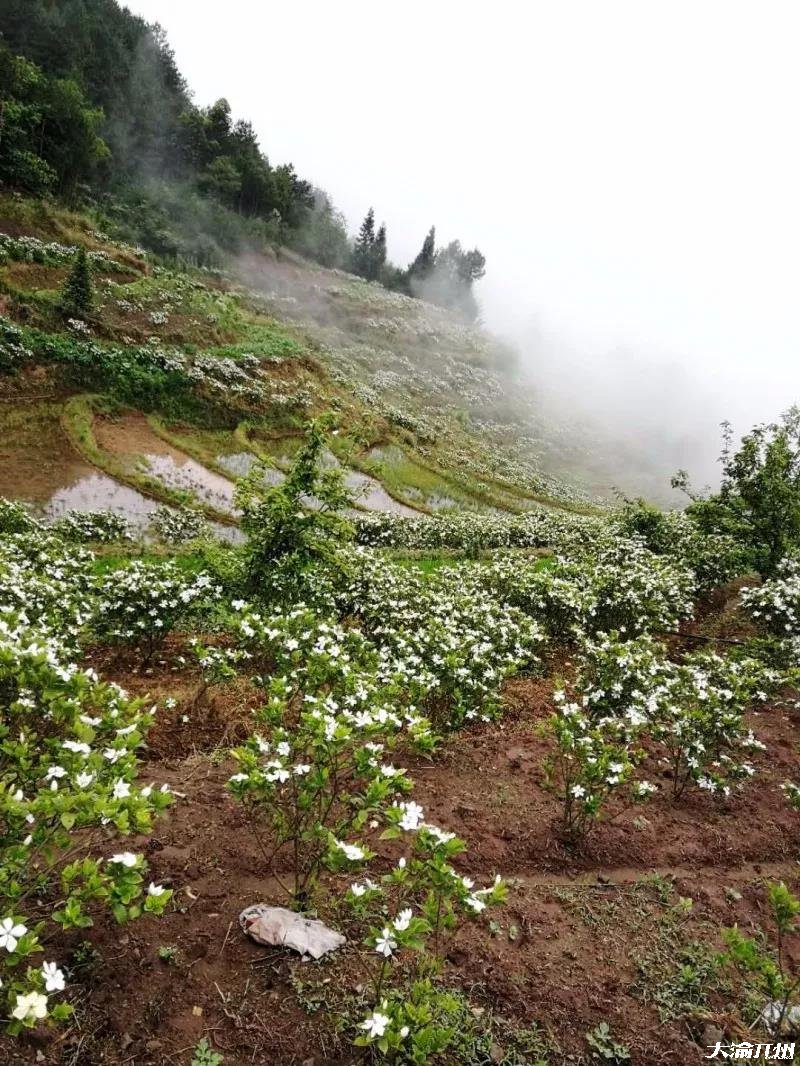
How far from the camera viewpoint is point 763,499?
40.2ft

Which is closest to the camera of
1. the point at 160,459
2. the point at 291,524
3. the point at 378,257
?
the point at 291,524

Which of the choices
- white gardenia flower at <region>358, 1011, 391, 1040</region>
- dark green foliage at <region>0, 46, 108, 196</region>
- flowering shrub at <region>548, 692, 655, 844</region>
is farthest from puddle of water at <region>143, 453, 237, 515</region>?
dark green foliage at <region>0, 46, 108, 196</region>

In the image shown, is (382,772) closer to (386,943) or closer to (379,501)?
(386,943)

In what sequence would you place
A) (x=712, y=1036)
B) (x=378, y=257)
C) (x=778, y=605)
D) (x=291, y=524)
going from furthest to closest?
1. (x=378, y=257)
2. (x=778, y=605)
3. (x=291, y=524)
4. (x=712, y=1036)

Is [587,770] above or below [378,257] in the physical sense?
below

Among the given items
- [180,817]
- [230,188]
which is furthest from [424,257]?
[180,817]

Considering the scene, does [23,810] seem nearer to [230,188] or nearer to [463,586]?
[463,586]

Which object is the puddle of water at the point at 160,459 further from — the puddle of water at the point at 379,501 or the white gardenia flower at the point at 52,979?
the white gardenia flower at the point at 52,979

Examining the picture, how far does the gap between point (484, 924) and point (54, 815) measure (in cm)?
298

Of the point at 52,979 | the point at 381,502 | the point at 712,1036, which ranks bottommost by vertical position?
the point at 381,502

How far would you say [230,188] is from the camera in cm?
5881

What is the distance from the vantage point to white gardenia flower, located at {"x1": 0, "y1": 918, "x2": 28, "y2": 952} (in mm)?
2219

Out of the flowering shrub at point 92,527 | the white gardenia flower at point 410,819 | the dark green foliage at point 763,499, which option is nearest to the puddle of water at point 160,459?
the flowering shrub at point 92,527

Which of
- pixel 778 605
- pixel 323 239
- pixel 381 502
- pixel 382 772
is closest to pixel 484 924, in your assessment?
pixel 382 772
